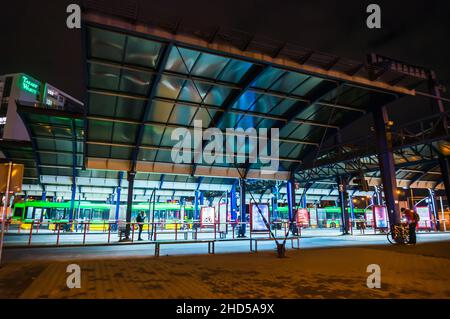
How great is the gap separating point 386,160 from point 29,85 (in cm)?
11148

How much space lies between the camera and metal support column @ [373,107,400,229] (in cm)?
1789

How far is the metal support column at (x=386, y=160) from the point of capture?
704 inches

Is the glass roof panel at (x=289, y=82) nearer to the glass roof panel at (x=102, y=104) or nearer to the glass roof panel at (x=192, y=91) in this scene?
the glass roof panel at (x=192, y=91)

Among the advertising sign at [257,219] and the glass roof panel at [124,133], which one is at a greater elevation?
the glass roof panel at [124,133]

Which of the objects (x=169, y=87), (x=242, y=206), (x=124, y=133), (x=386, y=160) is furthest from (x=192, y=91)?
(x=386, y=160)

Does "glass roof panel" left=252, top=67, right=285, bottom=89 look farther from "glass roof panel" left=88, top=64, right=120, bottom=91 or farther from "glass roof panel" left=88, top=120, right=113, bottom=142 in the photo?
"glass roof panel" left=88, top=120, right=113, bottom=142

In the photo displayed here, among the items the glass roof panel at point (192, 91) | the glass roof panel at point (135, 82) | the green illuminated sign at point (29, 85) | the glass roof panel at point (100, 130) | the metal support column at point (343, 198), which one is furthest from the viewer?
the green illuminated sign at point (29, 85)

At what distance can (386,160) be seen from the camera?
18516mm

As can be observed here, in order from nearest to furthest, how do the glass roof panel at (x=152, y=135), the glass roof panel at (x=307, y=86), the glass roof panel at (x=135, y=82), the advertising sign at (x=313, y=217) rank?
the glass roof panel at (x=135, y=82), the glass roof panel at (x=307, y=86), the glass roof panel at (x=152, y=135), the advertising sign at (x=313, y=217)

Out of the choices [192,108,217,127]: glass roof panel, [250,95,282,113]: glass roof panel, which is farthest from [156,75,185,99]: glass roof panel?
[250,95,282,113]: glass roof panel

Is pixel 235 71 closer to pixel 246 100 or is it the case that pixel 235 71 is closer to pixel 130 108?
pixel 246 100

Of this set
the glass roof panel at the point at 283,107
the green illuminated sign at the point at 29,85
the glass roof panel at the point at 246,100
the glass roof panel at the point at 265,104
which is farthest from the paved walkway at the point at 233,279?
the green illuminated sign at the point at 29,85

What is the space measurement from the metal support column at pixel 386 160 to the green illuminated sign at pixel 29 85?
356ft

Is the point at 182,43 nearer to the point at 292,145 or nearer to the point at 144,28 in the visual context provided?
the point at 144,28
